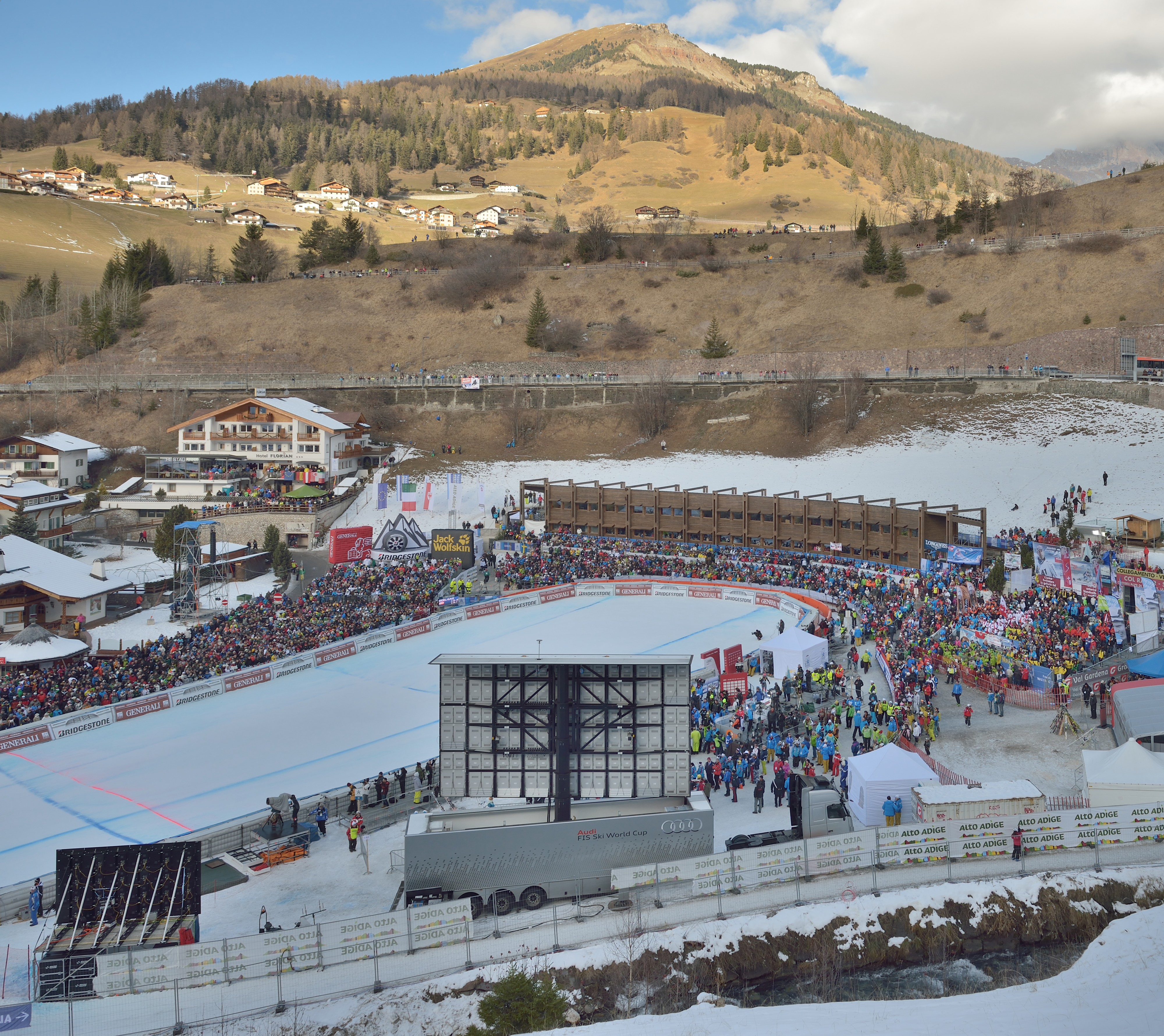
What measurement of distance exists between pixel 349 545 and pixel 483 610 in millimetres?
8342

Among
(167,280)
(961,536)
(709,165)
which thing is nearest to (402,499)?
(961,536)

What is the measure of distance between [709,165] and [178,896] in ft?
516

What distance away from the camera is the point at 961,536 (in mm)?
37750

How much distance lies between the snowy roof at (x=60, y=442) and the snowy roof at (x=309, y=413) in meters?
11.3

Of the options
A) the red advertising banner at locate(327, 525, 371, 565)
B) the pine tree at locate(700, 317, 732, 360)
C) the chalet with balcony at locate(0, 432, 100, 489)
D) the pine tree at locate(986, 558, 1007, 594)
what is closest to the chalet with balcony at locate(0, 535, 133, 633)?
the red advertising banner at locate(327, 525, 371, 565)

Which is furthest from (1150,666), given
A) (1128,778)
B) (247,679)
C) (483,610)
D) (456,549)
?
(456,549)

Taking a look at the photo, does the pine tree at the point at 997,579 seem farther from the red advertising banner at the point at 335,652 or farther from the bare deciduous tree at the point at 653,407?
the bare deciduous tree at the point at 653,407

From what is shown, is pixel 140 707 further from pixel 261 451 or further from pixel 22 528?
pixel 261 451

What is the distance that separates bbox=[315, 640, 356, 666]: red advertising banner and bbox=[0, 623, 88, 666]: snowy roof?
732 centimetres

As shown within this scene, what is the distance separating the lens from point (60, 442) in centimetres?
5566

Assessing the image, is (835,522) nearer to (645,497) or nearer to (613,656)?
(645,497)

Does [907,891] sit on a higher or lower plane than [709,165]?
lower

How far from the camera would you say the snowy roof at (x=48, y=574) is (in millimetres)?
32656


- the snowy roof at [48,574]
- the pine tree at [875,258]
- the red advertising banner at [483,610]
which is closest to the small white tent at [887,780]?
the red advertising banner at [483,610]
